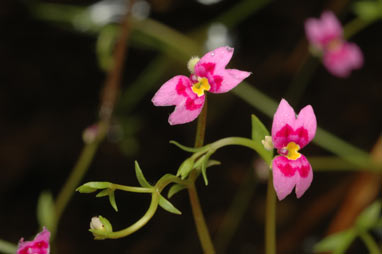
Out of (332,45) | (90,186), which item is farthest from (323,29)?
(90,186)

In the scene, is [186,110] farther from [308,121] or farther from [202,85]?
[308,121]

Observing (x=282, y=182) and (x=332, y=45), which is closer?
(x=282, y=182)

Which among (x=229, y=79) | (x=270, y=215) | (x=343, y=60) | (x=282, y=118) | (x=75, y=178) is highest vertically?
(x=343, y=60)

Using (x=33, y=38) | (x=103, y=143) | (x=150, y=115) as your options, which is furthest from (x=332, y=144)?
(x=33, y=38)

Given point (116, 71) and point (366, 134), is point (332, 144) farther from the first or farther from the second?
point (116, 71)

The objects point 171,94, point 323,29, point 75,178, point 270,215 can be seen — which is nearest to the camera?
point 171,94

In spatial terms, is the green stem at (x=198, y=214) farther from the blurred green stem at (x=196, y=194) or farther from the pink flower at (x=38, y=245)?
the pink flower at (x=38, y=245)
